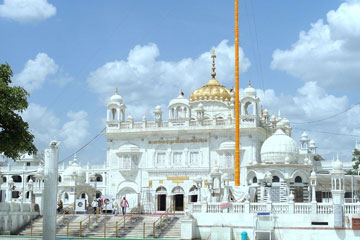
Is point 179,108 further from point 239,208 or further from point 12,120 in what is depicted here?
point 12,120

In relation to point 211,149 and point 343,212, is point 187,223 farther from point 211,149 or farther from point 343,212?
point 211,149

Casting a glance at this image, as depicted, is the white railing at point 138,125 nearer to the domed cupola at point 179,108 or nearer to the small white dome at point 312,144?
the domed cupola at point 179,108

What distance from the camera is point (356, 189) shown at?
42.1 m

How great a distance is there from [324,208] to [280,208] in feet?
8.27

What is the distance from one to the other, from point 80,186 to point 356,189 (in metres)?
22.5

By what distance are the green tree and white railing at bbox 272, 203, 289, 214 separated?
14.5 m

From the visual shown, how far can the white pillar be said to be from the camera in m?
23.6

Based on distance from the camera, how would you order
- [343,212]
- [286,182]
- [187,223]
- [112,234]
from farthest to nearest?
[286,182] → [112,234] → [187,223] → [343,212]

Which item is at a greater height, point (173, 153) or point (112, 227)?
point (173, 153)

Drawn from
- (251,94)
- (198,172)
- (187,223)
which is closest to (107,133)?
(198,172)

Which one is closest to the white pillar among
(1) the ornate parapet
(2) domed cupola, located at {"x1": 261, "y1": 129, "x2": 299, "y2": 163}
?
(1) the ornate parapet

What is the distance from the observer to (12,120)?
2584 cm

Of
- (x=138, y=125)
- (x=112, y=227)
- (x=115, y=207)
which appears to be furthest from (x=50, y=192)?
(x=138, y=125)

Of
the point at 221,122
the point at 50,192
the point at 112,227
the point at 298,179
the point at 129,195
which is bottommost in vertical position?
the point at 112,227
